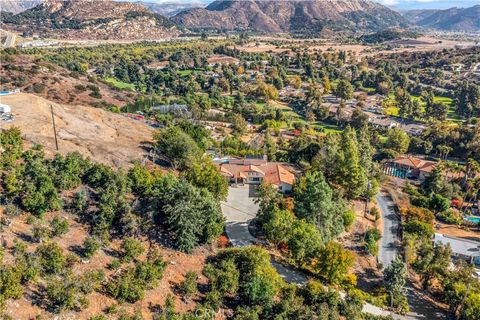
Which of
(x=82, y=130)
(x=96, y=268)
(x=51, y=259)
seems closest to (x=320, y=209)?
(x=96, y=268)

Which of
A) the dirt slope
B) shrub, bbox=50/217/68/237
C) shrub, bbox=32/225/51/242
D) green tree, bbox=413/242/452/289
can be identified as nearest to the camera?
shrub, bbox=32/225/51/242

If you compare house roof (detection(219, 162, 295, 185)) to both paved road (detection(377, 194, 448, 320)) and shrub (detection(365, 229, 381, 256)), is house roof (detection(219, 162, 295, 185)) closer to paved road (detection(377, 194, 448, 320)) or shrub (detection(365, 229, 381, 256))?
shrub (detection(365, 229, 381, 256))

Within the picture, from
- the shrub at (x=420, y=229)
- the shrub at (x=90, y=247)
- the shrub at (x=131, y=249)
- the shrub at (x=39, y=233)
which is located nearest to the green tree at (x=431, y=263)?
the shrub at (x=420, y=229)

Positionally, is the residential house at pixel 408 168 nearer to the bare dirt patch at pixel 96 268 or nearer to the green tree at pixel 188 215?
the green tree at pixel 188 215

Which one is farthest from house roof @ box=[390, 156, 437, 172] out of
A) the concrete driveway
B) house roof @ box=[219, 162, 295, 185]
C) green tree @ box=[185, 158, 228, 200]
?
green tree @ box=[185, 158, 228, 200]

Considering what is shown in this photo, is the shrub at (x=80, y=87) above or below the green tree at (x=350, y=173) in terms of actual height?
above
